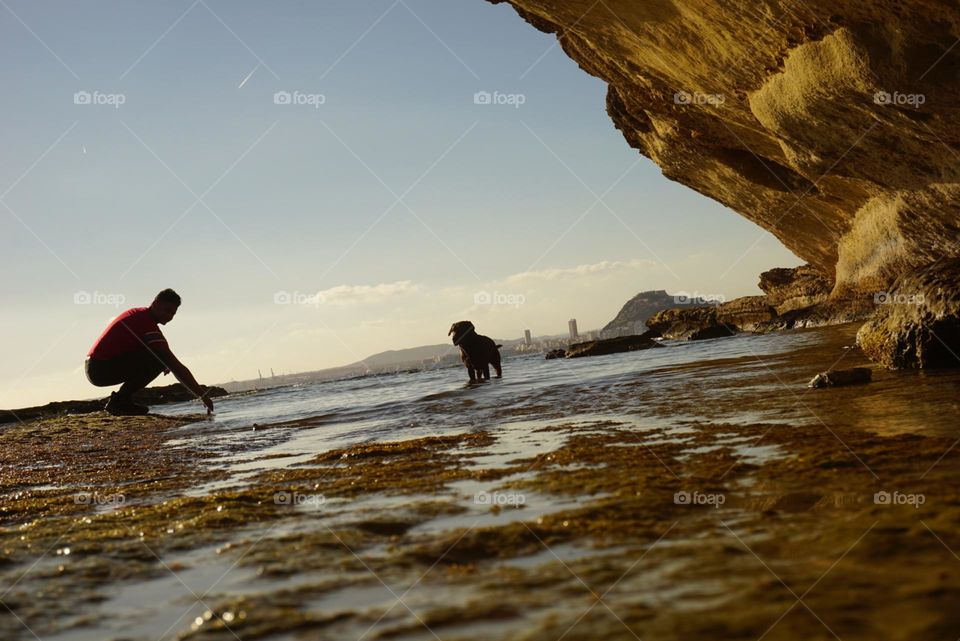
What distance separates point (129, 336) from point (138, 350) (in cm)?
26

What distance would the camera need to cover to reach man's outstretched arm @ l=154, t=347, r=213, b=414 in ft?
34.8

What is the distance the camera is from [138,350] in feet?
37.5

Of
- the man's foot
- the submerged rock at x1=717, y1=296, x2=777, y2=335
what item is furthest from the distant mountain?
the man's foot

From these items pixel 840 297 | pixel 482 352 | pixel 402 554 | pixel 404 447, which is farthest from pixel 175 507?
pixel 840 297

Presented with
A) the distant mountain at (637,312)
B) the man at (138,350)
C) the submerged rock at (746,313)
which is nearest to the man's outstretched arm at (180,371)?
the man at (138,350)

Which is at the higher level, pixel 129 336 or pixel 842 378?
pixel 129 336

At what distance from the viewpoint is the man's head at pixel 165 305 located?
11062 millimetres

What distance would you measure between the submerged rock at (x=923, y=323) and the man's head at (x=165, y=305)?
9843 mm

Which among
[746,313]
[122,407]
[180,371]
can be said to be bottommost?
[746,313]

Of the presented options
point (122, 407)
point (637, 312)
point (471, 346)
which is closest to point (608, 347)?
point (471, 346)

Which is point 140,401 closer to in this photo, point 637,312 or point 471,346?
point 471,346

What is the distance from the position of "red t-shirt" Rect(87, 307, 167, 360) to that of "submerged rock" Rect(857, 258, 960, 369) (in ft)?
32.6

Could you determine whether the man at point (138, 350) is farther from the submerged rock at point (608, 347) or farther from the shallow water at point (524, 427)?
the submerged rock at point (608, 347)

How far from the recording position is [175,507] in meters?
4.25
